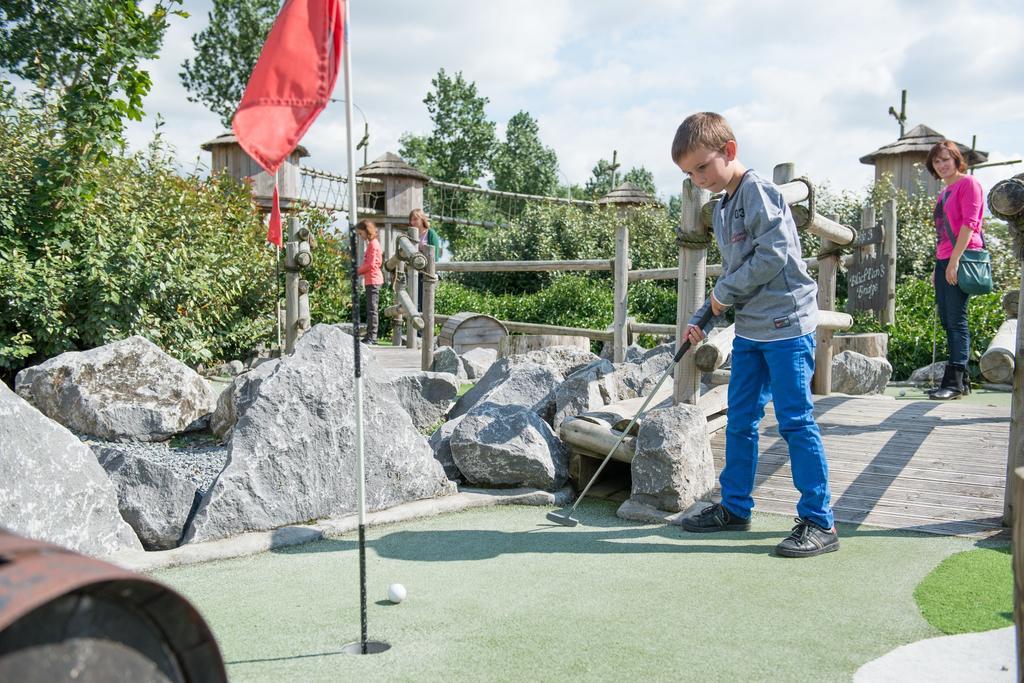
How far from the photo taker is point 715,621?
2799mm

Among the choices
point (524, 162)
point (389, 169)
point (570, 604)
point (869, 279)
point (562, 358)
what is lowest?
point (570, 604)

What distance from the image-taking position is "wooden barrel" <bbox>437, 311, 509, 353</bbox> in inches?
443

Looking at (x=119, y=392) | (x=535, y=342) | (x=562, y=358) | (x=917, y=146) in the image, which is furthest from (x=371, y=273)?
(x=917, y=146)

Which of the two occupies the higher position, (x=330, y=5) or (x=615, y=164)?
(x=615, y=164)

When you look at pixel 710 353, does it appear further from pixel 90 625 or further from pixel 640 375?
pixel 90 625

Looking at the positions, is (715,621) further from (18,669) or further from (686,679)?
(18,669)

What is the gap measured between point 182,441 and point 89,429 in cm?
61

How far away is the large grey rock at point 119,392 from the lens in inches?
240

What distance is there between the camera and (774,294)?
3.66 m

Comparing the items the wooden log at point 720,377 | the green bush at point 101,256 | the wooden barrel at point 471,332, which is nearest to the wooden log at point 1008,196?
the wooden log at point 720,377

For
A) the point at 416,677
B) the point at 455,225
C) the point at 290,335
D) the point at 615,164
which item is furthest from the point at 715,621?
the point at 615,164

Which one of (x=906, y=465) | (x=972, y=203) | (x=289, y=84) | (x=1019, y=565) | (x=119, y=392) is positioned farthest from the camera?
(x=119, y=392)

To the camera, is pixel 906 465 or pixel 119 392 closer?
pixel 906 465

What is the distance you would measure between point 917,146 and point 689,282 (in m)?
15.1
